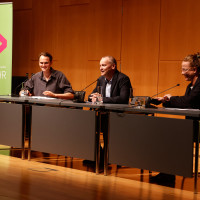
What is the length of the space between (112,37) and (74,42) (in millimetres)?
824

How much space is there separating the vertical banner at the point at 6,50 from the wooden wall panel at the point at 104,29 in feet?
6.21

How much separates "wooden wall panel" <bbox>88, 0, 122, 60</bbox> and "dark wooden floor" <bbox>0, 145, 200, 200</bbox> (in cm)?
277

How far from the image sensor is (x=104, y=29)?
6.12 m

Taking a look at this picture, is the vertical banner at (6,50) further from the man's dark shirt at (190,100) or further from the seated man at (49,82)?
the man's dark shirt at (190,100)

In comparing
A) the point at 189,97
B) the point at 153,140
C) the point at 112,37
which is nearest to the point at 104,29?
the point at 112,37

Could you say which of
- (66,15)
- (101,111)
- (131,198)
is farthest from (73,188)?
(66,15)

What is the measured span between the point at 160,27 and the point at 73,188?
343 centimetres

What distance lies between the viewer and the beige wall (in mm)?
5406

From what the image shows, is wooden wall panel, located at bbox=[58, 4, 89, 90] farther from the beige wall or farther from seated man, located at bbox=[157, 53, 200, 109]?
→ seated man, located at bbox=[157, 53, 200, 109]

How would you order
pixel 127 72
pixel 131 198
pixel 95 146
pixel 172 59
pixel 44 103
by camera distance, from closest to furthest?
1. pixel 131 198
2. pixel 95 146
3. pixel 44 103
4. pixel 172 59
5. pixel 127 72

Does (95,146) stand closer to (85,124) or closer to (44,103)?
(85,124)

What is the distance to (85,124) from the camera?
11.2 feet

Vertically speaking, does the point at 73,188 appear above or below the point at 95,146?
below

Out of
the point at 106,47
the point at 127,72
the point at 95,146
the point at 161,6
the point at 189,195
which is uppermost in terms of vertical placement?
the point at 161,6
